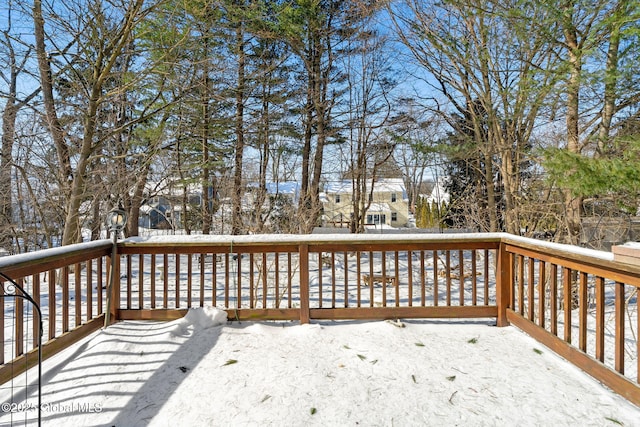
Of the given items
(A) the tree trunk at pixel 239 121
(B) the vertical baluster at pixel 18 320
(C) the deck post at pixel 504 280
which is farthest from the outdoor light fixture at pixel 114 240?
(A) the tree trunk at pixel 239 121

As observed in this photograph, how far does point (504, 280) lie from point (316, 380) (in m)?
2.07

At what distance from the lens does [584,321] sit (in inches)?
93.4

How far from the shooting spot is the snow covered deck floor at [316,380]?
1.89m

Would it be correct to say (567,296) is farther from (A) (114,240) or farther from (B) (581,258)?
(A) (114,240)

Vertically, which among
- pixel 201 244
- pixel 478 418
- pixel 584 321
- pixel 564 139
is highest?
pixel 564 139

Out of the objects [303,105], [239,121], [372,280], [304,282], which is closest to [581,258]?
[372,280]

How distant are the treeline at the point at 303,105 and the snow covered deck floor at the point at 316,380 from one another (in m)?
2.83

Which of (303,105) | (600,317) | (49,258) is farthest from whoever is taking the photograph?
(303,105)

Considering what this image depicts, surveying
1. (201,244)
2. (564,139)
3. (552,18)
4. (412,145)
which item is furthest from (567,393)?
(412,145)

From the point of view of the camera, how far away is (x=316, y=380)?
225cm

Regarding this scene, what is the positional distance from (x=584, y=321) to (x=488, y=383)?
832 mm

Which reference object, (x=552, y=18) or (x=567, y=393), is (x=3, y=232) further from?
(x=552, y=18)

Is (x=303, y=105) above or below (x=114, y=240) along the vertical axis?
above

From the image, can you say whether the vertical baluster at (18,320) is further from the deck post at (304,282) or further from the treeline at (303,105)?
the treeline at (303,105)
